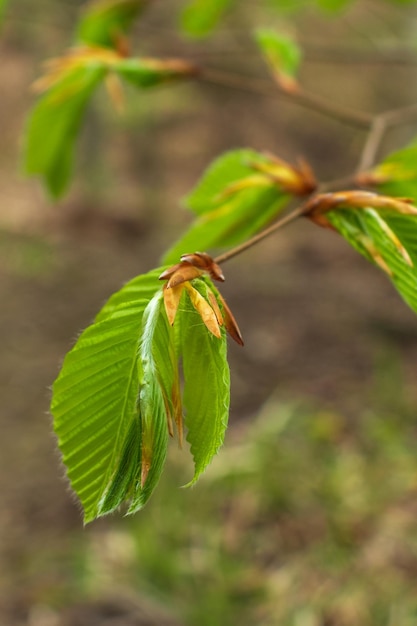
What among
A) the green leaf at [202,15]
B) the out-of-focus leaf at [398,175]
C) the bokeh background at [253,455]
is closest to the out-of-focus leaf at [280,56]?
the green leaf at [202,15]

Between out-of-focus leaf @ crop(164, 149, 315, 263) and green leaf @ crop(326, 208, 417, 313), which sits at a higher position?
out-of-focus leaf @ crop(164, 149, 315, 263)

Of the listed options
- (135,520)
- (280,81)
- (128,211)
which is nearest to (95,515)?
(280,81)

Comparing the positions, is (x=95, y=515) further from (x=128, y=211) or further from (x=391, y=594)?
(x=128, y=211)

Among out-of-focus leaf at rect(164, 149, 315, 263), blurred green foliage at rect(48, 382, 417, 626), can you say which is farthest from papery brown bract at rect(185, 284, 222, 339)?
blurred green foliage at rect(48, 382, 417, 626)

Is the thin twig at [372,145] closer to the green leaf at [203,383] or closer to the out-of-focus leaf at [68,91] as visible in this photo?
the out-of-focus leaf at [68,91]

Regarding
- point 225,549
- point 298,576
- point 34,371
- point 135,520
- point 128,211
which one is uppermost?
point 128,211

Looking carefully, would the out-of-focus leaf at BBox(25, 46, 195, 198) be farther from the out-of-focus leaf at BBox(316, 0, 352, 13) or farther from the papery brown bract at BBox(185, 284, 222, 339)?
the papery brown bract at BBox(185, 284, 222, 339)

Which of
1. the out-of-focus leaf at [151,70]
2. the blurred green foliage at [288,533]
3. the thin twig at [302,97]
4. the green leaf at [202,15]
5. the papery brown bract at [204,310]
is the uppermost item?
the green leaf at [202,15]
